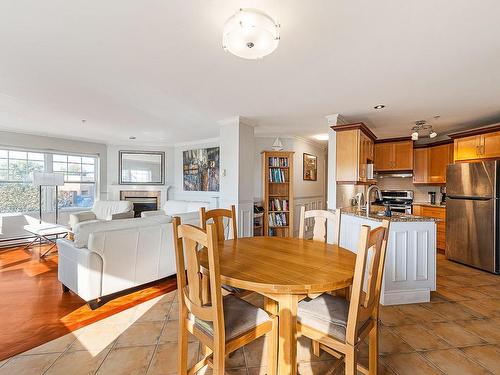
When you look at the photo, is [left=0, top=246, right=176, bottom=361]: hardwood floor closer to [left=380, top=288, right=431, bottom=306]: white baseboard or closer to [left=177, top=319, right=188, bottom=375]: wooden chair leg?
[left=177, top=319, right=188, bottom=375]: wooden chair leg

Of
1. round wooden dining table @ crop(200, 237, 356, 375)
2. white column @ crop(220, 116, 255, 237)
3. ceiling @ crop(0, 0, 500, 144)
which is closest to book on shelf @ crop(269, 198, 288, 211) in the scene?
white column @ crop(220, 116, 255, 237)

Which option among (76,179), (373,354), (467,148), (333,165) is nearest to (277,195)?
(333,165)

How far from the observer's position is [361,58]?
2.10 m

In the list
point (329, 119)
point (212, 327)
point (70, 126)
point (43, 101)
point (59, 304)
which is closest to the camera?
point (212, 327)

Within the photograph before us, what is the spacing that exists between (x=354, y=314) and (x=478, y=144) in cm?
428

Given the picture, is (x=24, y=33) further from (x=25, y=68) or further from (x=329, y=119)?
(x=329, y=119)

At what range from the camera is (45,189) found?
5508 mm

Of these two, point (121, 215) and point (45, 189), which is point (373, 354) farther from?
point (45, 189)

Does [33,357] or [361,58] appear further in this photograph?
[361,58]

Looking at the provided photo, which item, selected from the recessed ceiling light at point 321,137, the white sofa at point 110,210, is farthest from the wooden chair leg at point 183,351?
the recessed ceiling light at point 321,137

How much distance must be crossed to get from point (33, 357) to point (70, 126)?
163 inches

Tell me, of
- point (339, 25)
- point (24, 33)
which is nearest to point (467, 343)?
point (339, 25)

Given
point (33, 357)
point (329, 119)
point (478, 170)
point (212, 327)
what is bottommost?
point (33, 357)

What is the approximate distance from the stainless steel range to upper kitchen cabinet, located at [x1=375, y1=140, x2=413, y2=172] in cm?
57
